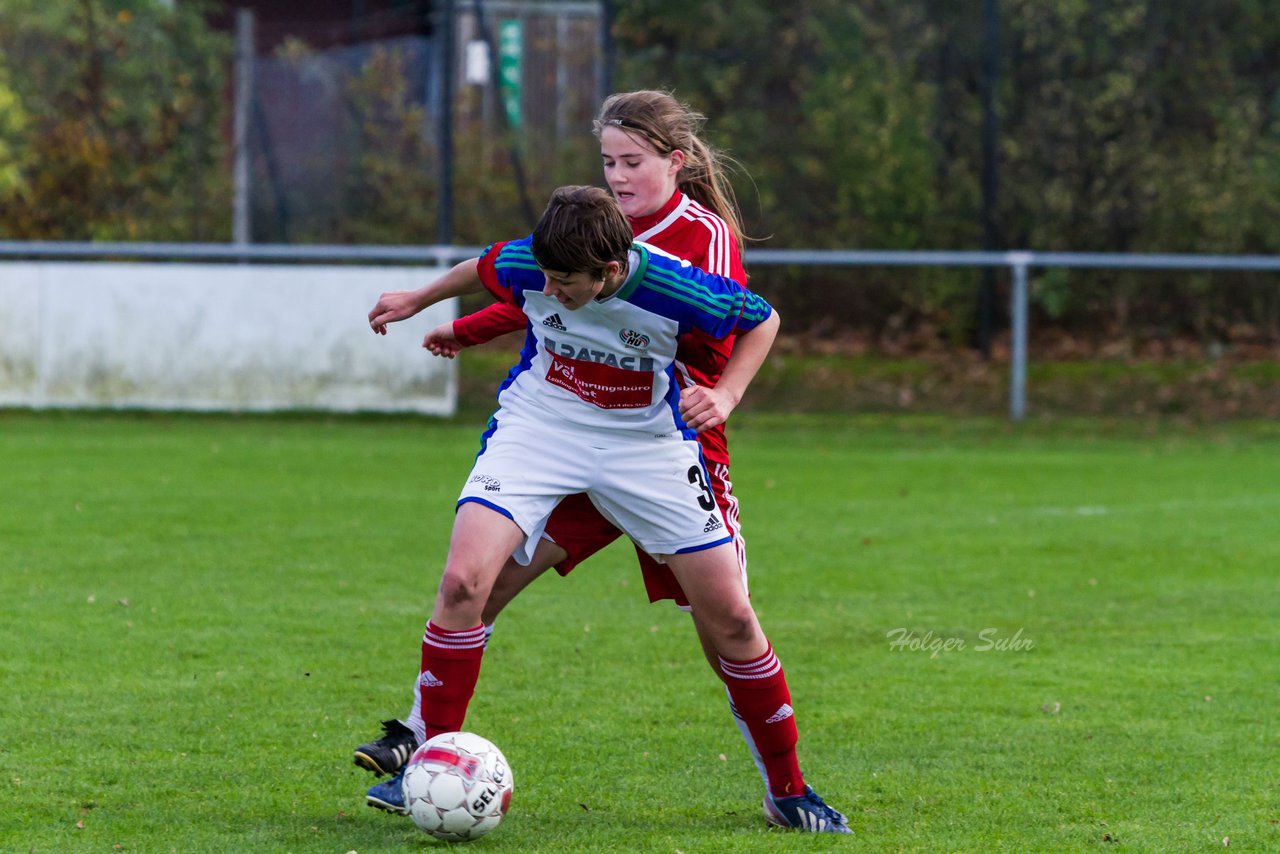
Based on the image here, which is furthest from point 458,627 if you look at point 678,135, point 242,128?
point 242,128

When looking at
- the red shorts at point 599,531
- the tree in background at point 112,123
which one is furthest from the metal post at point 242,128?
the red shorts at point 599,531

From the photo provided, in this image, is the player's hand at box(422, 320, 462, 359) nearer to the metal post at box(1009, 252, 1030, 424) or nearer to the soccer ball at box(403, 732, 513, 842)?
the soccer ball at box(403, 732, 513, 842)

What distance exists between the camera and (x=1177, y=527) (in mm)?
9383

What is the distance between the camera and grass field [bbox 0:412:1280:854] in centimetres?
420

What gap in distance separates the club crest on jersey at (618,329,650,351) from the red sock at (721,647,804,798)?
802mm

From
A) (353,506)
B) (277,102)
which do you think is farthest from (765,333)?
(277,102)

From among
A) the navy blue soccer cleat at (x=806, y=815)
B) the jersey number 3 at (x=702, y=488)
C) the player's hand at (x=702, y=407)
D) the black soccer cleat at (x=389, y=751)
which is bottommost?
the navy blue soccer cleat at (x=806, y=815)

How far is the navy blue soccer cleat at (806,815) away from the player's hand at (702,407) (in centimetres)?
96

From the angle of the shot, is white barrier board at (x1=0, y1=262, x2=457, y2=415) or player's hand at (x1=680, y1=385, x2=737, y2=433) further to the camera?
white barrier board at (x1=0, y1=262, x2=457, y2=415)

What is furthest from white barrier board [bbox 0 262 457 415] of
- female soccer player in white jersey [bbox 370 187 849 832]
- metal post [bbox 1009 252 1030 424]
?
female soccer player in white jersey [bbox 370 187 849 832]

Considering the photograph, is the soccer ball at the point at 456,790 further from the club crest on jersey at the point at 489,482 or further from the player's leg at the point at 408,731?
the club crest on jersey at the point at 489,482

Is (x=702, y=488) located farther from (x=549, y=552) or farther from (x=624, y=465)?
(x=549, y=552)

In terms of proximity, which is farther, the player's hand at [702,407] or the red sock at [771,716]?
the red sock at [771,716]

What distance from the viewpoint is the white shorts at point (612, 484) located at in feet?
13.3
